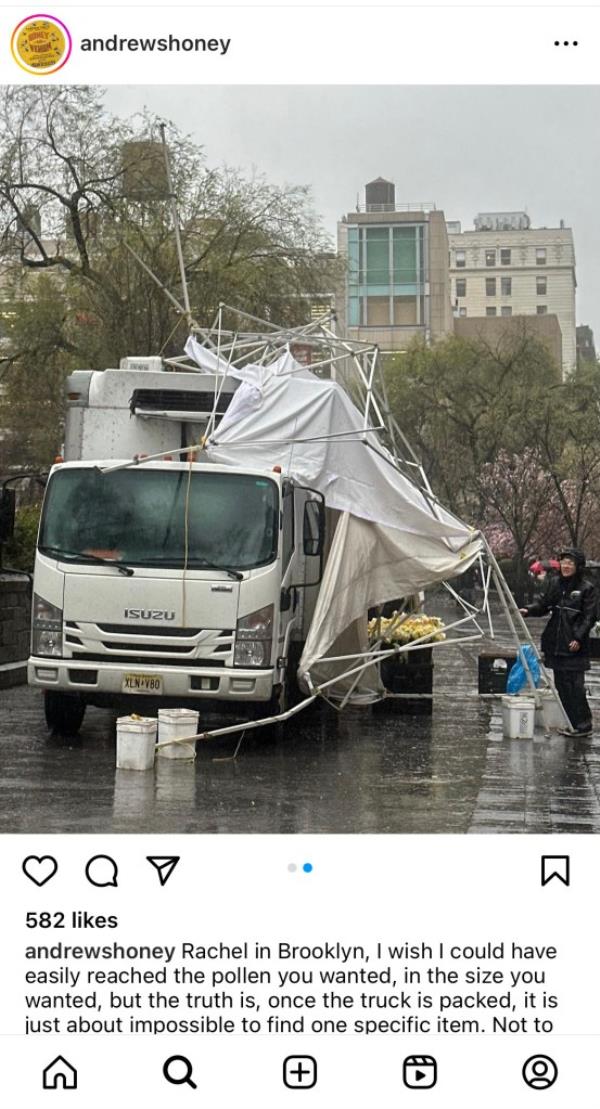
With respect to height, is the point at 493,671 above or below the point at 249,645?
below

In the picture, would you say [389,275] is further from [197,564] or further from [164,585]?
[164,585]

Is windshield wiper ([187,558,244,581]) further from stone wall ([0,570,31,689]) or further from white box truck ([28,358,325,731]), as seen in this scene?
stone wall ([0,570,31,689])

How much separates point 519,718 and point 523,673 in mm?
1381

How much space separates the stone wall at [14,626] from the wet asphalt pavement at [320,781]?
8.58 feet

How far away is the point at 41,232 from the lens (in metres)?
28.6

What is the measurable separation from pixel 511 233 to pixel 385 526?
127m
